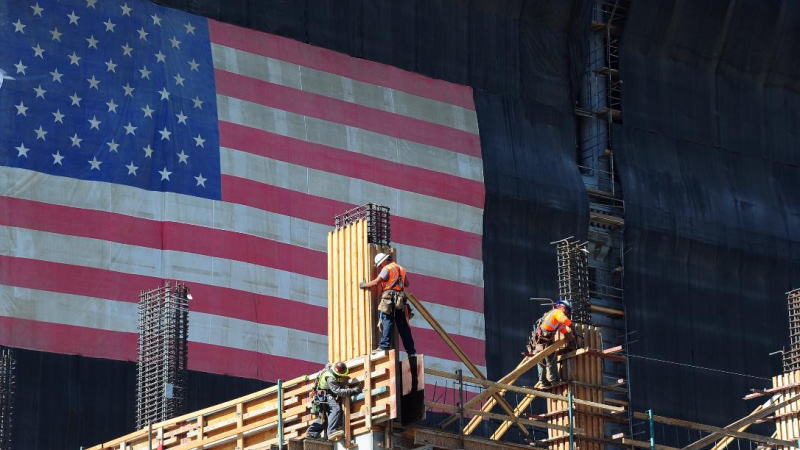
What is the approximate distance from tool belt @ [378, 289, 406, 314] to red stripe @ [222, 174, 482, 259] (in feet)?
70.1

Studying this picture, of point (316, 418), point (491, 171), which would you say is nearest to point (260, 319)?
point (491, 171)

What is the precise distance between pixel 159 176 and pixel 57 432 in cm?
786

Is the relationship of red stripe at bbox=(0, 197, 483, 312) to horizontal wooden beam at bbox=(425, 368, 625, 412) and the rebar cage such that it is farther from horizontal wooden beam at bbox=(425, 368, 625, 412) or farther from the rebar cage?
horizontal wooden beam at bbox=(425, 368, 625, 412)

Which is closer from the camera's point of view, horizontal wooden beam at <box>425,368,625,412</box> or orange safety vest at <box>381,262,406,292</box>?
orange safety vest at <box>381,262,406,292</box>


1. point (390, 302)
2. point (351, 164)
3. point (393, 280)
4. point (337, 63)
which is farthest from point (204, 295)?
point (390, 302)

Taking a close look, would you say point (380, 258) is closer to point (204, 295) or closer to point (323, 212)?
point (204, 295)

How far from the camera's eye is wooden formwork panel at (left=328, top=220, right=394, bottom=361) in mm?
34406

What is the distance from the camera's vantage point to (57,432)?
50281 mm

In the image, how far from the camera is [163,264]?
52688 mm

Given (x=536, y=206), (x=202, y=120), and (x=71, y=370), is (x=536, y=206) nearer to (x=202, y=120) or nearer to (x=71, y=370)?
(x=202, y=120)

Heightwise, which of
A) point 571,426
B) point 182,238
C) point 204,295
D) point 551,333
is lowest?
point 571,426

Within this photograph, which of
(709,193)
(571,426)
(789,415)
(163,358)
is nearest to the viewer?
(571,426)

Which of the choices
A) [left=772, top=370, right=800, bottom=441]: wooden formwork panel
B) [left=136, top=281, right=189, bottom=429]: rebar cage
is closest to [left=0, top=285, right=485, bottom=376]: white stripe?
[left=136, top=281, right=189, bottom=429]: rebar cage

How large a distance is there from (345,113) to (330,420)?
1008 inches
